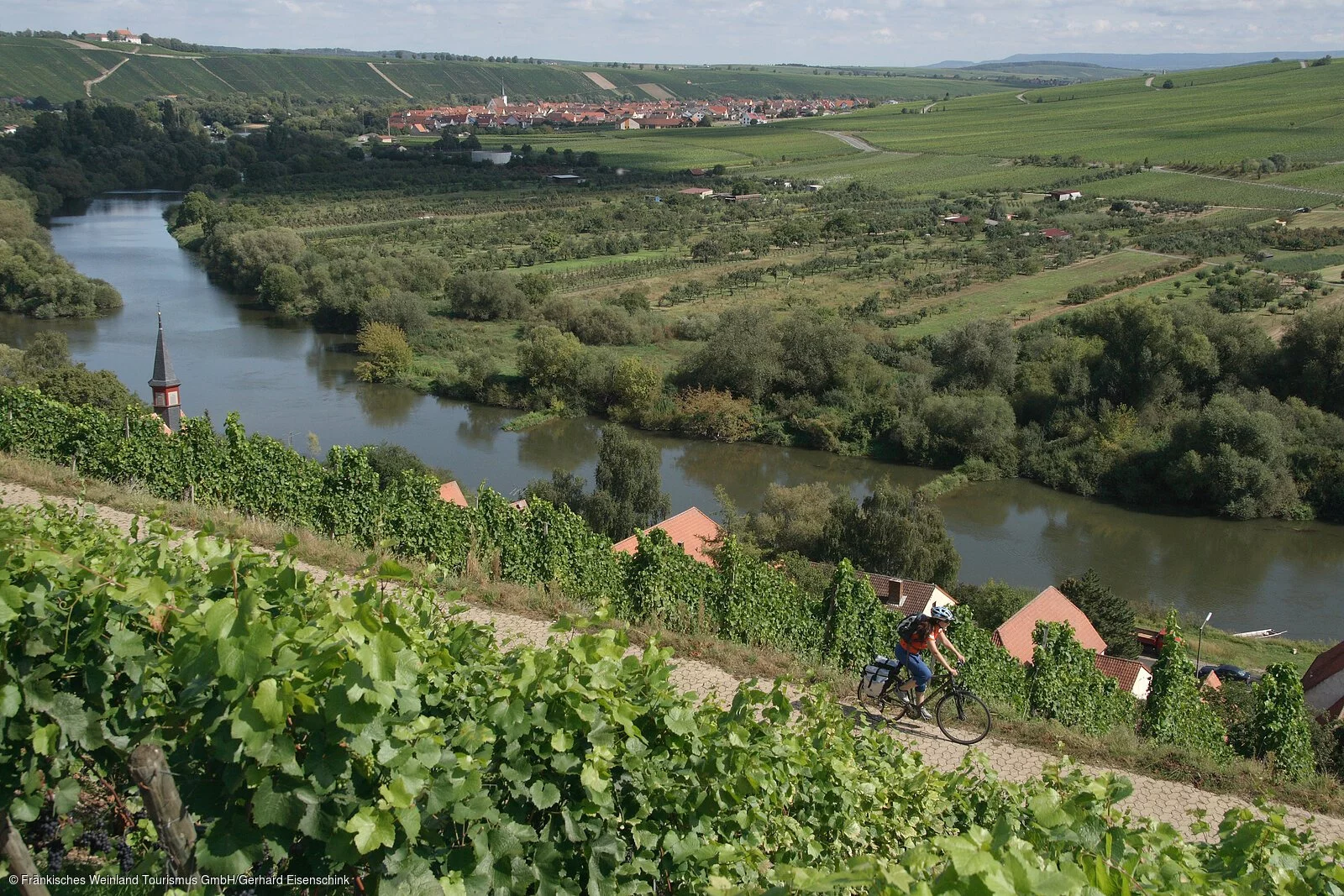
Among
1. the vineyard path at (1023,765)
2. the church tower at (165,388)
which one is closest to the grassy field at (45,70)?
the church tower at (165,388)

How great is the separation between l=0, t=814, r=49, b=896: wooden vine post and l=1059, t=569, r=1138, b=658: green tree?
47.8 ft

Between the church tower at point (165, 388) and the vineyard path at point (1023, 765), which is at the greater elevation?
the vineyard path at point (1023, 765)

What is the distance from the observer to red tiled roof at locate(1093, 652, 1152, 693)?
1313cm

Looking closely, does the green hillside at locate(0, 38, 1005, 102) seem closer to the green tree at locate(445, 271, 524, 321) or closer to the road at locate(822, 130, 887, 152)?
the road at locate(822, 130, 887, 152)

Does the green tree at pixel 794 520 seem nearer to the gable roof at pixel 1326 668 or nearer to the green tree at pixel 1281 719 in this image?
the gable roof at pixel 1326 668

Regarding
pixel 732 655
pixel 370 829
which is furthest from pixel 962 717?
pixel 370 829

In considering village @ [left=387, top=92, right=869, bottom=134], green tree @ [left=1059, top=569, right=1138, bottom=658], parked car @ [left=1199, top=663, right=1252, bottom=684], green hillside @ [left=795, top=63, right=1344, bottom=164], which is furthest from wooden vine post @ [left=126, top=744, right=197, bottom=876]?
village @ [left=387, top=92, right=869, bottom=134]

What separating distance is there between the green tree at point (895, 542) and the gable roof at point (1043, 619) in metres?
2.31

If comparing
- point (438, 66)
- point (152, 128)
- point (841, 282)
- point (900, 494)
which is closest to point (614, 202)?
point (841, 282)

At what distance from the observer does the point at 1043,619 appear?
1346 centimetres

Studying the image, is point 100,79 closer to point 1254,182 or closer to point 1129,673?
point 1254,182

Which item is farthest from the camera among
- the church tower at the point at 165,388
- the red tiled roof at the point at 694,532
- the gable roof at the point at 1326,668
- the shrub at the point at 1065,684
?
the church tower at the point at 165,388

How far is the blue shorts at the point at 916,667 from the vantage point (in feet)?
20.9

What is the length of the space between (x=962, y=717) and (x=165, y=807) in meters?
4.78
